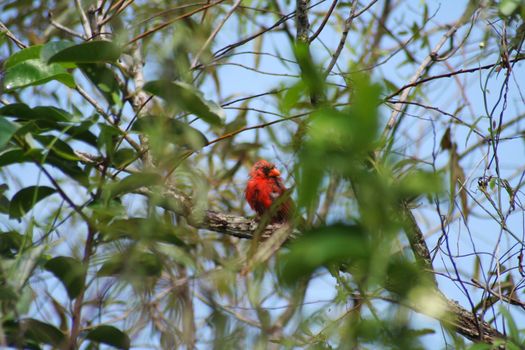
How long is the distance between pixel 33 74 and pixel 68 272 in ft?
1.97

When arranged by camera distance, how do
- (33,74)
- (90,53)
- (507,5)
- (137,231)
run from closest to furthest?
(137,231), (90,53), (33,74), (507,5)

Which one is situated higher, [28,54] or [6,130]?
[28,54]

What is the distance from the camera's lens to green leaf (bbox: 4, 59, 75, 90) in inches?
68.2

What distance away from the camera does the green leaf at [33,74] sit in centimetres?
173

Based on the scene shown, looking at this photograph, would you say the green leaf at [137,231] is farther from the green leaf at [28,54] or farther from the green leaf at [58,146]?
the green leaf at [28,54]

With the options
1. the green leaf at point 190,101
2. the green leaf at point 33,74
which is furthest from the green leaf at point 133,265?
the green leaf at point 33,74

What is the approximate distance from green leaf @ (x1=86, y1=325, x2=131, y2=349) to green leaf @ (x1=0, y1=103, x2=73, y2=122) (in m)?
0.45

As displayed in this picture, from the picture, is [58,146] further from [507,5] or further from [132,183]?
[507,5]

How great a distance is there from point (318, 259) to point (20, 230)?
1.10 metres

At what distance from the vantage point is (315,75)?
80 centimetres

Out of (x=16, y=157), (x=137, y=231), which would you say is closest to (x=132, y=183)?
(x=137, y=231)

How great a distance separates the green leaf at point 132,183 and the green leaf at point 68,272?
16cm

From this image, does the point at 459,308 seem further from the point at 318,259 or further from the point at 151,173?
the point at 318,259

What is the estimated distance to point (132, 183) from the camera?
1.28 metres
